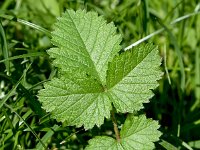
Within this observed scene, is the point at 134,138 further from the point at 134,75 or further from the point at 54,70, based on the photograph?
the point at 54,70

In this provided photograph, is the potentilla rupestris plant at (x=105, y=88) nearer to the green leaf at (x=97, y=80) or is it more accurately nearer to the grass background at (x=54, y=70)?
the green leaf at (x=97, y=80)

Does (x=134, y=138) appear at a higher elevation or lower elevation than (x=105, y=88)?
lower

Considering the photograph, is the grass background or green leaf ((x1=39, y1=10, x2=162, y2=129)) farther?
the grass background

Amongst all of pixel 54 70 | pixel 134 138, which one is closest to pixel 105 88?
pixel 134 138

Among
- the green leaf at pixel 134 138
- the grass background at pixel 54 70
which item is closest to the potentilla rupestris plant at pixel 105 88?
the green leaf at pixel 134 138

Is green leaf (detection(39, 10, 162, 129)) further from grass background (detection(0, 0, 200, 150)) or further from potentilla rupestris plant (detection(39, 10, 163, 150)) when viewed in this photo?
grass background (detection(0, 0, 200, 150))

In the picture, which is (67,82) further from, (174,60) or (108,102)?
(174,60)

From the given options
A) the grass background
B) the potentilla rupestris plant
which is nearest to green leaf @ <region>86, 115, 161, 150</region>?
the potentilla rupestris plant
